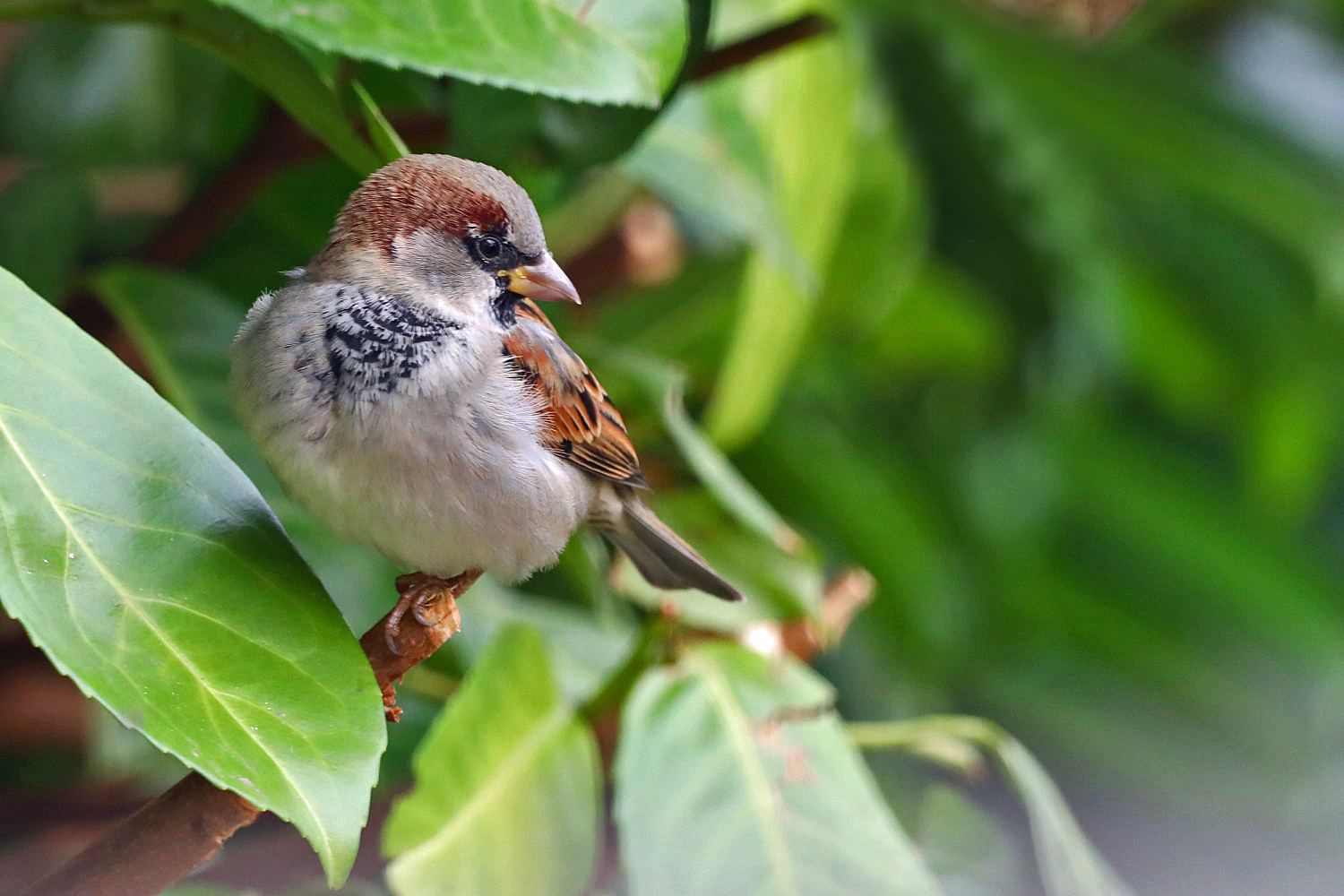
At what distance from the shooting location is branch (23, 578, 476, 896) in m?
0.48

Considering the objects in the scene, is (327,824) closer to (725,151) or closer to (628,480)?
(628,480)

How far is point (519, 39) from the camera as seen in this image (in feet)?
1.77

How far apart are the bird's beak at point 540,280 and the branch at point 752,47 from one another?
41 centimetres

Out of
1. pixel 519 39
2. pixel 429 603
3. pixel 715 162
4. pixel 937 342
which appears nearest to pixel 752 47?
pixel 715 162

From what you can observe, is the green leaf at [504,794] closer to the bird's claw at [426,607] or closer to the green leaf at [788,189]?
the bird's claw at [426,607]

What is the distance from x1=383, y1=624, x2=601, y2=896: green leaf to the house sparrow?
0.82 ft

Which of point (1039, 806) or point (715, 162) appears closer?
point (1039, 806)

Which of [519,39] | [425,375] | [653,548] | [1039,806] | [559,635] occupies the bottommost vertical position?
[559,635]

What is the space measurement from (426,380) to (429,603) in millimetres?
98

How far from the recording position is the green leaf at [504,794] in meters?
0.79

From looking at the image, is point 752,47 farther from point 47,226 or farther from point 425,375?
point 47,226

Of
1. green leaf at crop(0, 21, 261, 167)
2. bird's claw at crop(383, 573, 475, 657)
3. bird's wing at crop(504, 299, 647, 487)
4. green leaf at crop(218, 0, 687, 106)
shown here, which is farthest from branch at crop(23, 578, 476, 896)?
green leaf at crop(0, 21, 261, 167)

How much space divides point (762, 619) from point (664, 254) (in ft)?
2.06

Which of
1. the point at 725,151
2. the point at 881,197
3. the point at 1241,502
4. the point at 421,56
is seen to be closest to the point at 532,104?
the point at 421,56
